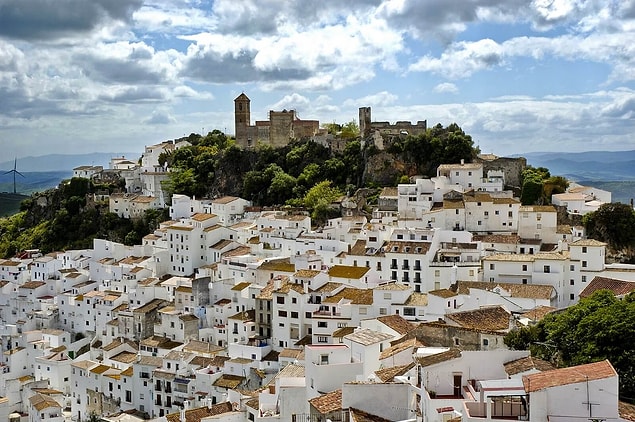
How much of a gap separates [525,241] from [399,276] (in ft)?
24.4

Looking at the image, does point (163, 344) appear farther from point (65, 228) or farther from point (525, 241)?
point (65, 228)

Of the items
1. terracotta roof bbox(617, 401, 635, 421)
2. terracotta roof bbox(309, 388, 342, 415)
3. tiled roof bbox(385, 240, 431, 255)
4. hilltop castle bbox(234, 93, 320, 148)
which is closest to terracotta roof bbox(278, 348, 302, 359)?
tiled roof bbox(385, 240, 431, 255)

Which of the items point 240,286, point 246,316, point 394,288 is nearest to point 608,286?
point 394,288

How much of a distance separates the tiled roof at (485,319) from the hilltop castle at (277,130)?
41968 mm

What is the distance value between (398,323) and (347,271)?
27.0 ft

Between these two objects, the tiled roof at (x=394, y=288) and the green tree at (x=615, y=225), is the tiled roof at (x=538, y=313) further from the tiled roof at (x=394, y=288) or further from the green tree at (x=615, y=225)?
the green tree at (x=615, y=225)

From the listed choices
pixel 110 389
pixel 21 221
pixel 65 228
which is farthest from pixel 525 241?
pixel 21 221

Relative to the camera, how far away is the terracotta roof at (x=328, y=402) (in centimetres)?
1628

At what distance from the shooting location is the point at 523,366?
16.0 meters

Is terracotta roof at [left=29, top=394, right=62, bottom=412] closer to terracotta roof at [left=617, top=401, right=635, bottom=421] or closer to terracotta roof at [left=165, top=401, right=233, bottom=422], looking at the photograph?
terracotta roof at [left=165, top=401, right=233, bottom=422]

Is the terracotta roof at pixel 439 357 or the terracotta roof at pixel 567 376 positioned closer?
the terracotta roof at pixel 567 376

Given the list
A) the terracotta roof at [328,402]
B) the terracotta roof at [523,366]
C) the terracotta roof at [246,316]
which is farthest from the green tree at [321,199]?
the terracotta roof at [523,366]

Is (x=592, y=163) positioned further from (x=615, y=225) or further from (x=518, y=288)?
(x=518, y=288)

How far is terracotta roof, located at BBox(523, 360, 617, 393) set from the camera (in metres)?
12.9
